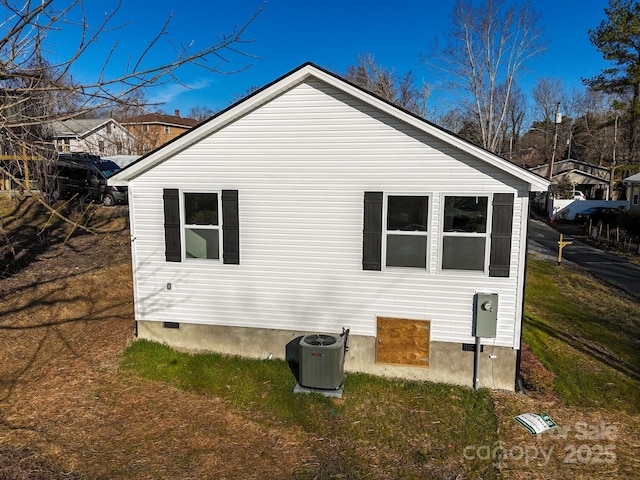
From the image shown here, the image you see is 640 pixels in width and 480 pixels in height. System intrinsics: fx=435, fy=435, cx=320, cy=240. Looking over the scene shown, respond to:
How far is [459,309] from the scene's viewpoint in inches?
304

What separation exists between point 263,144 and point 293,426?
16.2 feet

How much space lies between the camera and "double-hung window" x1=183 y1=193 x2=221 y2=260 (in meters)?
8.55

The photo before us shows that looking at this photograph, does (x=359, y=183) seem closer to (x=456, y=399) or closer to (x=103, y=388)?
(x=456, y=399)

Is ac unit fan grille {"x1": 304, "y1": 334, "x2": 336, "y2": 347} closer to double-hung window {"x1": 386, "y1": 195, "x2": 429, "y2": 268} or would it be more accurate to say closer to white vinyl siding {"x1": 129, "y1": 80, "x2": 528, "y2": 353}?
white vinyl siding {"x1": 129, "y1": 80, "x2": 528, "y2": 353}

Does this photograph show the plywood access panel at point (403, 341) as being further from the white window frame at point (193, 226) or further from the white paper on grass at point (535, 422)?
the white window frame at point (193, 226)

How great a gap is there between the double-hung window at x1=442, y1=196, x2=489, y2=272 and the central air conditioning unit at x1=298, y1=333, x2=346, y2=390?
2.46m

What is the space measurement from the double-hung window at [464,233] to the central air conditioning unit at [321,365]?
8.05 ft

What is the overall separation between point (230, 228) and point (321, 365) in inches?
122

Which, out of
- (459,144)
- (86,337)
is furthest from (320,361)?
(86,337)

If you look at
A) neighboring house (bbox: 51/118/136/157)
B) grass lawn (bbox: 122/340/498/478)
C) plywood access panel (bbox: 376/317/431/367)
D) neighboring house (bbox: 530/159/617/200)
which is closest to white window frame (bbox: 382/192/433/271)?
plywood access panel (bbox: 376/317/431/367)

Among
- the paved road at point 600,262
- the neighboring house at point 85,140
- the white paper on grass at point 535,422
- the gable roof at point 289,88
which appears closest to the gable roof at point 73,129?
the neighboring house at point 85,140

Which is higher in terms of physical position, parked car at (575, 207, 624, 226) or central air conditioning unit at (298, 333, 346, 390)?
parked car at (575, 207, 624, 226)

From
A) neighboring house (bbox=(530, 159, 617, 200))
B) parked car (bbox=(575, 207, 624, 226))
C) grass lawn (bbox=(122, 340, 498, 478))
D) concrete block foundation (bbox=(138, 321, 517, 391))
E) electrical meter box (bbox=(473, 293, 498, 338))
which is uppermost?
neighboring house (bbox=(530, 159, 617, 200))

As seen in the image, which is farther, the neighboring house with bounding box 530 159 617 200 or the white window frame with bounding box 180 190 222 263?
the neighboring house with bounding box 530 159 617 200
